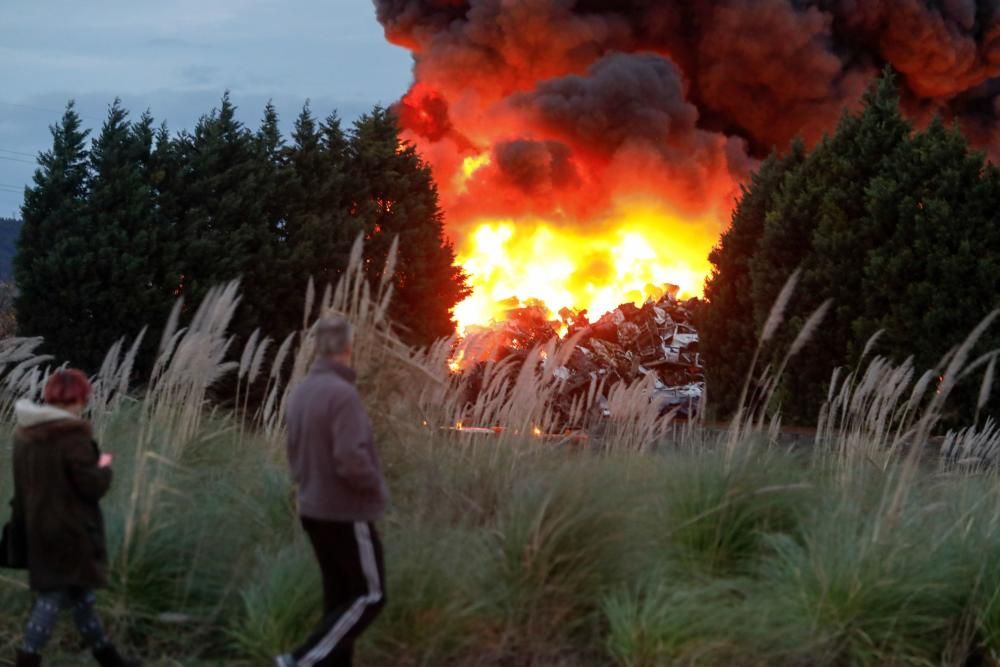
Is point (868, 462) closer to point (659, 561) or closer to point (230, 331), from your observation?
point (659, 561)

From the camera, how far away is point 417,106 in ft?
146

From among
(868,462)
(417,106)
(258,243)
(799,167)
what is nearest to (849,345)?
(799,167)

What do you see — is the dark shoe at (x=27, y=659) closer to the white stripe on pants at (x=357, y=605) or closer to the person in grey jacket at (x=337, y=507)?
the person in grey jacket at (x=337, y=507)

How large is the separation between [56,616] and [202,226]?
1719cm

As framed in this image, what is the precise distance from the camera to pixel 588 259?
41.3m

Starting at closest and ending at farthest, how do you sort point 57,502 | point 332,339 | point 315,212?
1. point 332,339
2. point 57,502
3. point 315,212

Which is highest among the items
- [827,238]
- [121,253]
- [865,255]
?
[827,238]

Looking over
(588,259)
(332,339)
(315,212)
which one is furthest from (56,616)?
(588,259)

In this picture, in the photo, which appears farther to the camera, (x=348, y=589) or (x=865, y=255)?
(x=865, y=255)

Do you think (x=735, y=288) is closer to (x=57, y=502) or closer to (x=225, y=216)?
(x=225, y=216)

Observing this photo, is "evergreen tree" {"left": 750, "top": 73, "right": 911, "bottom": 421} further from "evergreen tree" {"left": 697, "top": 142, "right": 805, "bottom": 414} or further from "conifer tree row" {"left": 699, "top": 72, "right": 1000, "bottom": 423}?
"evergreen tree" {"left": 697, "top": 142, "right": 805, "bottom": 414}

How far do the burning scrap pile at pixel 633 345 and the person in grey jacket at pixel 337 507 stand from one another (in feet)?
70.2

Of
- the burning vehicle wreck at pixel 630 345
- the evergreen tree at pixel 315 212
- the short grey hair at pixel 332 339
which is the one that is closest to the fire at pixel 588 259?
the burning vehicle wreck at pixel 630 345

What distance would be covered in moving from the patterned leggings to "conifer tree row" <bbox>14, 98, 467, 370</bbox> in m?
15.2
